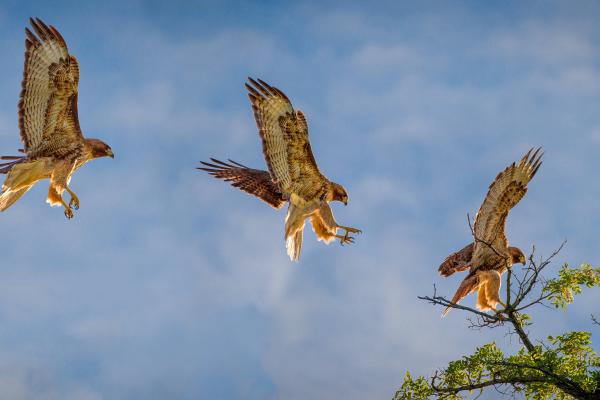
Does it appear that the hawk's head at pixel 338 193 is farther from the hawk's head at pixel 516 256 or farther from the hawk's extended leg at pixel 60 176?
the hawk's extended leg at pixel 60 176

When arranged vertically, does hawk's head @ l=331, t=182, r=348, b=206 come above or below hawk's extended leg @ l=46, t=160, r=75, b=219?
below

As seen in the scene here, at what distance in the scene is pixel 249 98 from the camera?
13.5 m

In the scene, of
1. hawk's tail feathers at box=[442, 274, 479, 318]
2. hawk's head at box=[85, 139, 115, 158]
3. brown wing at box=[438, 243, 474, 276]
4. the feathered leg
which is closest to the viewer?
hawk's tail feathers at box=[442, 274, 479, 318]

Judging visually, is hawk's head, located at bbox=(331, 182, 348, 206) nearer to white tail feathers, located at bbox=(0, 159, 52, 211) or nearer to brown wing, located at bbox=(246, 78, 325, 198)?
brown wing, located at bbox=(246, 78, 325, 198)

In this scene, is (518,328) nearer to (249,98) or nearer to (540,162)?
(540,162)

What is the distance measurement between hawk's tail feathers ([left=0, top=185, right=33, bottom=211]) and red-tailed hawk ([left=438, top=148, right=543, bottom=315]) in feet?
30.8

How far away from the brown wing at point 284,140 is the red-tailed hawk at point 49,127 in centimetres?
413

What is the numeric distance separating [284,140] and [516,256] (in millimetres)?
5057

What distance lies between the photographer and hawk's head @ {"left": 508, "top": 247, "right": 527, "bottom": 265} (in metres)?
13.6

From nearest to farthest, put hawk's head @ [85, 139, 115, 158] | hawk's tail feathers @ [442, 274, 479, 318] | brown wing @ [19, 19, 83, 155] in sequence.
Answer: hawk's tail feathers @ [442, 274, 479, 318] < brown wing @ [19, 19, 83, 155] < hawk's head @ [85, 139, 115, 158]

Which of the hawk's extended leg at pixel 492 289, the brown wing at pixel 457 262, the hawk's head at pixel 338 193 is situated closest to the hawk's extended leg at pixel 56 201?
the hawk's head at pixel 338 193

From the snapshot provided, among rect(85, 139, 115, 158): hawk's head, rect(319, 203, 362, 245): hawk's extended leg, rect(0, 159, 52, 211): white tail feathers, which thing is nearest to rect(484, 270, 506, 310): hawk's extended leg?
rect(319, 203, 362, 245): hawk's extended leg

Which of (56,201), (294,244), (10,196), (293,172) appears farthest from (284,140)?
(10,196)

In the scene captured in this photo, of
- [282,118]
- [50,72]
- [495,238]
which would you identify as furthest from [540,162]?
[50,72]
